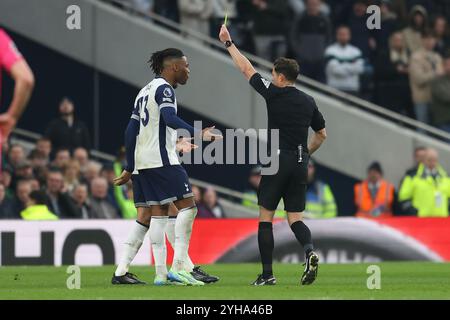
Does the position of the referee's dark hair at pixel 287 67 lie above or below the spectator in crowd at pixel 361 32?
below

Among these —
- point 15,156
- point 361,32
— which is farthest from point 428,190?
point 15,156

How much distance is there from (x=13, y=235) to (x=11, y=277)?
3502 millimetres

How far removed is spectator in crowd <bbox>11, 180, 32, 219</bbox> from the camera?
64.3 feet

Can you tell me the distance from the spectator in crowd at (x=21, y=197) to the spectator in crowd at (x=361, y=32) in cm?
666

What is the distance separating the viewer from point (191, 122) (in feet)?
75.8

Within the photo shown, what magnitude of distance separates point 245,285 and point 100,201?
6987mm

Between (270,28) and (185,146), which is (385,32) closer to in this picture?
(270,28)

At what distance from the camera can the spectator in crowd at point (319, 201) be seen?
21.5 metres

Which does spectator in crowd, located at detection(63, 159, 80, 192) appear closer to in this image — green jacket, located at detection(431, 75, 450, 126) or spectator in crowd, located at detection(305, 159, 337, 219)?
spectator in crowd, located at detection(305, 159, 337, 219)

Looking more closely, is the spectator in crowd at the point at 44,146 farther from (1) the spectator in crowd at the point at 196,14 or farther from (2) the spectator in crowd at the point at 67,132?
(1) the spectator in crowd at the point at 196,14

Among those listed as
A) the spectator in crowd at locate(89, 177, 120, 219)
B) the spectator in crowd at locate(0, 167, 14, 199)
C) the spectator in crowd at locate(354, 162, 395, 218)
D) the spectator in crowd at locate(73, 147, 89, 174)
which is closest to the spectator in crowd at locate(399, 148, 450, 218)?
the spectator in crowd at locate(354, 162, 395, 218)

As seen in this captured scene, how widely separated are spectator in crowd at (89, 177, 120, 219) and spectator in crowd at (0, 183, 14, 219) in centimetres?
119

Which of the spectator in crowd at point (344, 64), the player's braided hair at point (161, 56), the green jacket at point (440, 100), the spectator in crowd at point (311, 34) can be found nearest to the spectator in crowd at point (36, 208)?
the spectator in crowd at point (311, 34)
